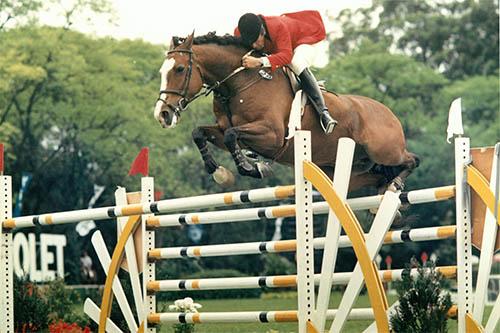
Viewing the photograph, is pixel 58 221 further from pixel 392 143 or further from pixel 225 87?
pixel 392 143

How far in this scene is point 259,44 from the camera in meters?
7.99

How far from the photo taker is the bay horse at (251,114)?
7629 mm

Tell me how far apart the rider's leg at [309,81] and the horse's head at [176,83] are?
0.74 metres

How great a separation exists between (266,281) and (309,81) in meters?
1.88

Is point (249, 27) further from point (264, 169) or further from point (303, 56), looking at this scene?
point (264, 169)

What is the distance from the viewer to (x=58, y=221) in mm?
7719

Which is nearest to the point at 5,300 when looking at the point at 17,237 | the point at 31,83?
the point at 17,237

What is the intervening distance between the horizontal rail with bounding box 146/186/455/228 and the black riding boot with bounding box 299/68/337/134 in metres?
1.21

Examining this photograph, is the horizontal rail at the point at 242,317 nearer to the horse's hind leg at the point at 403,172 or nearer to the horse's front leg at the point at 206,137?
the horse's front leg at the point at 206,137

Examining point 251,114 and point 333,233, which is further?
point 251,114

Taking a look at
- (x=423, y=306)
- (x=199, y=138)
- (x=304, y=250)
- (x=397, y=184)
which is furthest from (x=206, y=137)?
(x=423, y=306)

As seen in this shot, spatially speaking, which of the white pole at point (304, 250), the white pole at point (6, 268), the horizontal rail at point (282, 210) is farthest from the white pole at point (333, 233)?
the white pole at point (6, 268)

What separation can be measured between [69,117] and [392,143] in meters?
23.3

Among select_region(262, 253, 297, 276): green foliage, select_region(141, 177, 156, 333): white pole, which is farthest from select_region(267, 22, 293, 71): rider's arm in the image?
select_region(262, 253, 297, 276): green foliage
